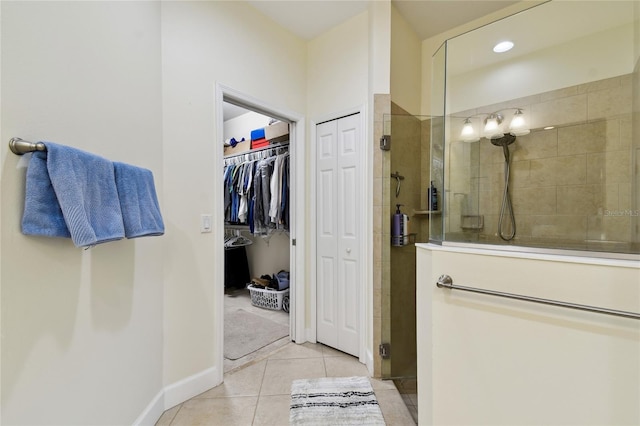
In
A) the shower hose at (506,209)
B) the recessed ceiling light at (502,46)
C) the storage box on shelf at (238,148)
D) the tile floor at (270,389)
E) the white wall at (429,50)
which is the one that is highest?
the white wall at (429,50)

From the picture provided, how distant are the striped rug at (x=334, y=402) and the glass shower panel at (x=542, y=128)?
1131 millimetres

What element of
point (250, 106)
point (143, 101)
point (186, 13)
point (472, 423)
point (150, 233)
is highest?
point (186, 13)

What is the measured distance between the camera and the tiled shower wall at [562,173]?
52.2 inches

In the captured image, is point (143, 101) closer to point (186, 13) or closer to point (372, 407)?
point (186, 13)

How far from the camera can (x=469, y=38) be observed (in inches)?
68.2

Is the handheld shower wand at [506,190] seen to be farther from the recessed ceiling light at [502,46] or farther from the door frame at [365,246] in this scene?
the door frame at [365,246]

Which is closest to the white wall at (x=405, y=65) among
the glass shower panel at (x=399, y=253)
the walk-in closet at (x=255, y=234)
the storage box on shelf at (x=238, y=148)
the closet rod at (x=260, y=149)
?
the glass shower panel at (x=399, y=253)

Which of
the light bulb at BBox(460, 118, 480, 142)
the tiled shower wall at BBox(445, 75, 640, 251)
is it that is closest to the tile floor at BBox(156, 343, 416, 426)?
the tiled shower wall at BBox(445, 75, 640, 251)

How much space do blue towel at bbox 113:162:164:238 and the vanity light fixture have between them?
202 centimetres

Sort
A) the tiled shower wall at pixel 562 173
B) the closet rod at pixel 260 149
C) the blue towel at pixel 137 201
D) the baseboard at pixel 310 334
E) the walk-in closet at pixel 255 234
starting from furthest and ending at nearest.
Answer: the closet rod at pixel 260 149, the walk-in closet at pixel 255 234, the baseboard at pixel 310 334, the tiled shower wall at pixel 562 173, the blue towel at pixel 137 201

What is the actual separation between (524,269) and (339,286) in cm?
145

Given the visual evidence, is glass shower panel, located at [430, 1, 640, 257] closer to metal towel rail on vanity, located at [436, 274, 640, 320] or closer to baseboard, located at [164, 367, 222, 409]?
metal towel rail on vanity, located at [436, 274, 640, 320]

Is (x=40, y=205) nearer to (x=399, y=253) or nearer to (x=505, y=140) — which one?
(x=399, y=253)

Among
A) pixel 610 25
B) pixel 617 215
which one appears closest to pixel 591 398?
pixel 617 215
